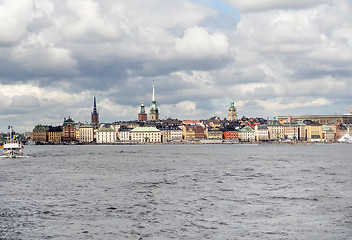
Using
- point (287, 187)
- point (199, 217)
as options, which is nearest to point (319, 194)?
point (287, 187)

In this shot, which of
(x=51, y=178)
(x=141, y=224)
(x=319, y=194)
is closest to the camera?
(x=141, y=224)

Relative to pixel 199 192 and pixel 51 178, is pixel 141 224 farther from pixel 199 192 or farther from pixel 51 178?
pixel 51 178

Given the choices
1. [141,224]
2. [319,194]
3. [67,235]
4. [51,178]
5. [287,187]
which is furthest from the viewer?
[51,178]

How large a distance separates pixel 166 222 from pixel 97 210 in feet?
15.1

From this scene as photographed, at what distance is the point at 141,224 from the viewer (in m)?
23.4

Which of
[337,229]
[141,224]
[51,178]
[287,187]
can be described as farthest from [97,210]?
[51,178]

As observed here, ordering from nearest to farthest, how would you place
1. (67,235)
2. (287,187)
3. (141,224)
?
1. (67,235)
2. (141,224)
3. (287,187)

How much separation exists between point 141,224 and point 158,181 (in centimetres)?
1770

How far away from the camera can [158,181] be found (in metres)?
41.1

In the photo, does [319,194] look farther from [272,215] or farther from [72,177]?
[72,177]

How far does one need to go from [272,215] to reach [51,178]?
80.0ft

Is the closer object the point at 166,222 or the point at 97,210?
the point at 166,222

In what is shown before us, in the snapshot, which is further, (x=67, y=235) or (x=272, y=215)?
(x=272, y=215)

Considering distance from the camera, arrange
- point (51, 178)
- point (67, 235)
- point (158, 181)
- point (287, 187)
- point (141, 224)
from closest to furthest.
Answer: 1. point (67, 235)
2. point (141, 224)
3. point (287, 187)
4. point (158, 181)
5. point (51, 178)
